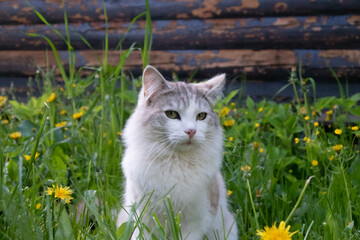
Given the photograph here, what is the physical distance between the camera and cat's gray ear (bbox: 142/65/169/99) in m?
2.29

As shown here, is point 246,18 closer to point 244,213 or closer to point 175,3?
point 175,3

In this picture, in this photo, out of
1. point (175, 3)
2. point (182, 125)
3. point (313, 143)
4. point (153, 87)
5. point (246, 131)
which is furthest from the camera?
point (175, 3)

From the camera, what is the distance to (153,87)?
2359mm

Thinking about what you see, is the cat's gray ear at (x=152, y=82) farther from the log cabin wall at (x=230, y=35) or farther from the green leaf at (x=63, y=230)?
the log cabin wall at (x=230, y=35)

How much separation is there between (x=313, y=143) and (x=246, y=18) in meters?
2.11

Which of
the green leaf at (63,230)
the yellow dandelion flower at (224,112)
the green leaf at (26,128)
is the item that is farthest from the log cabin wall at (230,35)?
the green leaf at (63,230)

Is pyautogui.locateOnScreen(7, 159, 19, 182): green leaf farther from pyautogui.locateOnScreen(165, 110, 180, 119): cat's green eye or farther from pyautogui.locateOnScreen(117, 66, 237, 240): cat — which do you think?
pyautogui.locateOnScreen(165, 110, 180, 119): cat's green eye

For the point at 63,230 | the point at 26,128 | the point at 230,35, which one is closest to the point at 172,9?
the point at 230,35

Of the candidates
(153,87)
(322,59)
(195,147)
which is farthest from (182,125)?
(322,59)

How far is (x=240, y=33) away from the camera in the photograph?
439 cm

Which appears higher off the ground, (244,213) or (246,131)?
(246,131)

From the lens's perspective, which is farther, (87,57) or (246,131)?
(87,57)

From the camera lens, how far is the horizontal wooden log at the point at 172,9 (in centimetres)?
414

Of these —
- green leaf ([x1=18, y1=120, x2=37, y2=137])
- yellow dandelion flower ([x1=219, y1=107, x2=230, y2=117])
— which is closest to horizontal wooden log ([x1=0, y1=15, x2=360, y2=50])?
yellow dandelion flower ([x1=219, y1=107, x2=230, y2=117])
